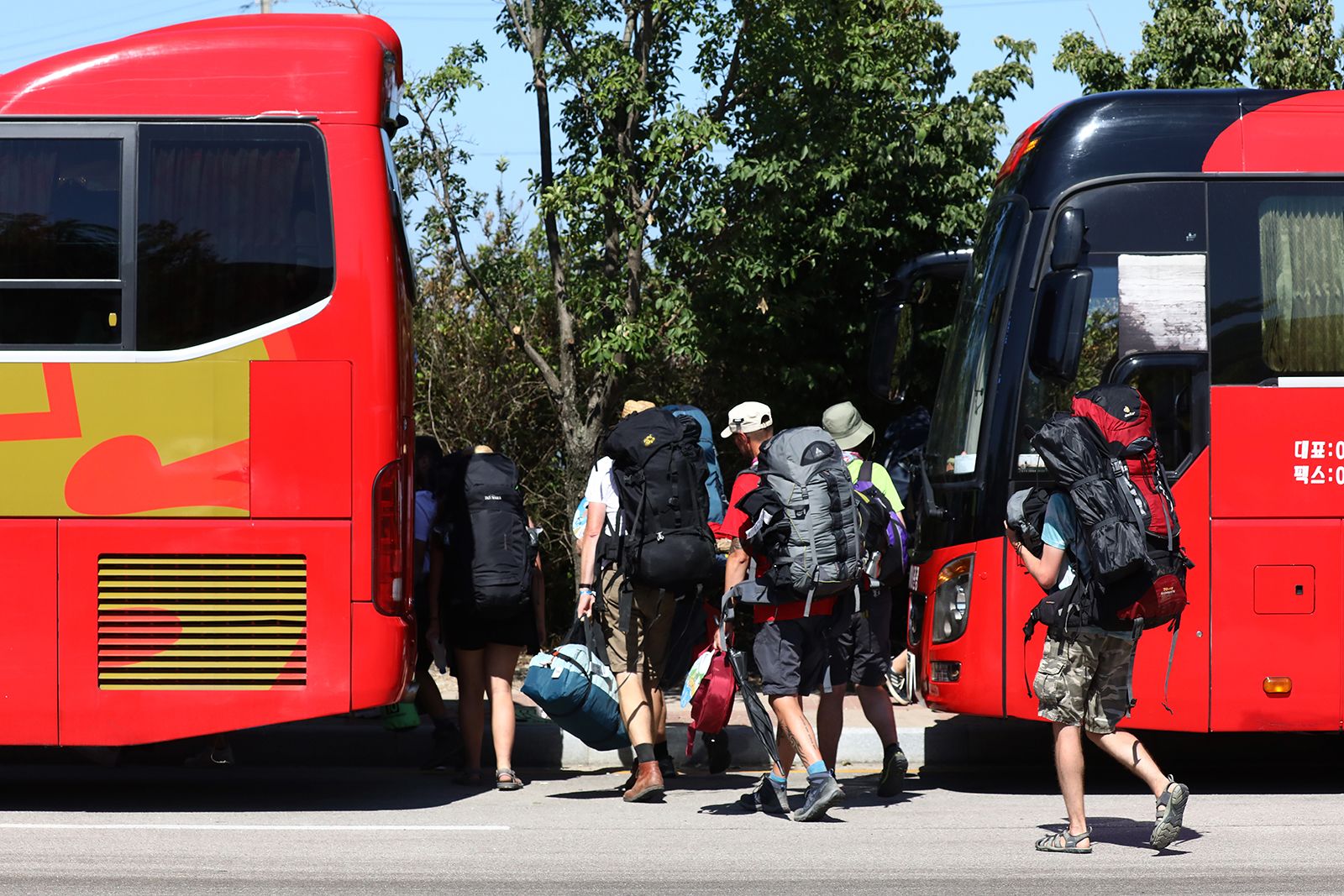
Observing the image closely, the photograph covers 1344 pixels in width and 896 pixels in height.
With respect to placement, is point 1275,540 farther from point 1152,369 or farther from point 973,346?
point 973,346

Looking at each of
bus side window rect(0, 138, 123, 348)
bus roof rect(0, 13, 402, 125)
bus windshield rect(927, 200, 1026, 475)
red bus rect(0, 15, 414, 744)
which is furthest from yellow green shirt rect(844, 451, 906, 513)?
bus side window rect(0, 138, 123, 348)

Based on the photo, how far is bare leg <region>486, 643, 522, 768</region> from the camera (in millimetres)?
7930

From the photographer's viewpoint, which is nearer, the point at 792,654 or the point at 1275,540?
the point at 792,654

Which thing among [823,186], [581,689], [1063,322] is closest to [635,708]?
[581,689]

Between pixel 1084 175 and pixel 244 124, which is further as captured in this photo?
pixel 1084 175

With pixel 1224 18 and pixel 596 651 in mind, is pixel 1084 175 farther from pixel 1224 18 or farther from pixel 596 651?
pixel 1224 18

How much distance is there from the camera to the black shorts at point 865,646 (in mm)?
7250

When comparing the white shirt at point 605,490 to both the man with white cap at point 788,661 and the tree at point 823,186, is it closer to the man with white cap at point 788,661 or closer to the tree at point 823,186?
the man with white cap at point 788,661

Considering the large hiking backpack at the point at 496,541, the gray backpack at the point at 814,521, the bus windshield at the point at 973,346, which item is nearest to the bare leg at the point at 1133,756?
the gray backpack at the point at 814,521

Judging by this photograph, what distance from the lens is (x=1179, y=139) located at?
7570mm

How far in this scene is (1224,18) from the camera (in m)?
14.9

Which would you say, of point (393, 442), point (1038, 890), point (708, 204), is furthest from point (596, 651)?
point (708, 204)

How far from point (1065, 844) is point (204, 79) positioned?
5.04 meters

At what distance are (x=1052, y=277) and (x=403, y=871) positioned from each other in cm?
400
